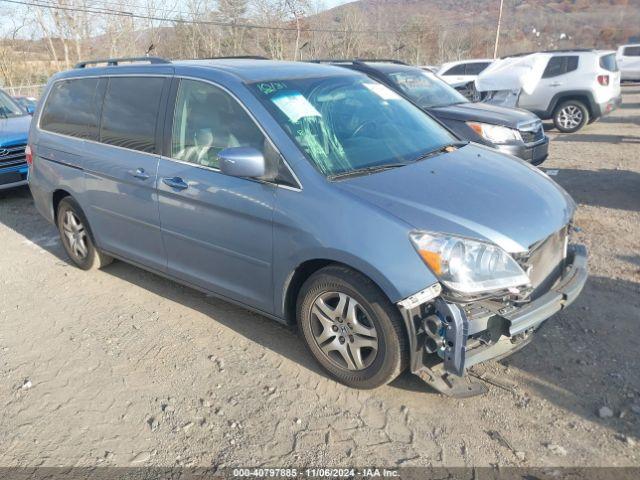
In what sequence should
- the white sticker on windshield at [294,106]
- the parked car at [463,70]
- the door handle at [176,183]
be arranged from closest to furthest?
1. the white sticker on windshield at [294,106]
2. the door handle at [176,183]
3. the parked car at [463,70]

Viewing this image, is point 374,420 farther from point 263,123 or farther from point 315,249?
point 263,123

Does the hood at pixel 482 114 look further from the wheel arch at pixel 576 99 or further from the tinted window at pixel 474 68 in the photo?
the tinted window at pixel 474 68

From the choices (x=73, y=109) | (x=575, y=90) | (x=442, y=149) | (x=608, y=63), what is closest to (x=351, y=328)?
(x=442, y=149)

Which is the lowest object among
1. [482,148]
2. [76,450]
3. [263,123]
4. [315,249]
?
[76,450]

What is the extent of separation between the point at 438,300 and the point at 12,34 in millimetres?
33209

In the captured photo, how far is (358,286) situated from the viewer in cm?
296

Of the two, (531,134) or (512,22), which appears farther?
(512,22)

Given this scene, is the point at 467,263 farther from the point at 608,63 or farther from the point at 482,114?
the point at 608,63

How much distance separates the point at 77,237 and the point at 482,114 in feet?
17.6

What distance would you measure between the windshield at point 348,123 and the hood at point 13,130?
19.2 ft

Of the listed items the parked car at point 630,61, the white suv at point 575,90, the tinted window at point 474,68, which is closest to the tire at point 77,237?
the white suv at point 575,90

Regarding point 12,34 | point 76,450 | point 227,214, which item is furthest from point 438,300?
point 12,34

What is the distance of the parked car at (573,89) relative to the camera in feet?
39.8

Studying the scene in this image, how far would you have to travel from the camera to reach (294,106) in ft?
11.7
